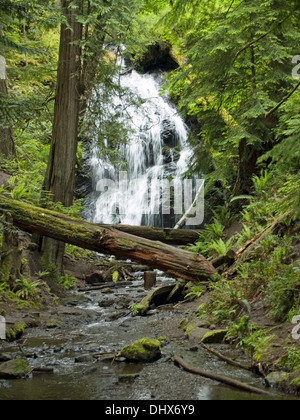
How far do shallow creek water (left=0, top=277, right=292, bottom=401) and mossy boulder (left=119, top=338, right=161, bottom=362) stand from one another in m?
0.11

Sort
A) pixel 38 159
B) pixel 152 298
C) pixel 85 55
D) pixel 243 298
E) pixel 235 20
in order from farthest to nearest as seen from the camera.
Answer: pixel 38 159, pixel 85 55, pixel 152 298, pixel 235 20, pixel 243 298

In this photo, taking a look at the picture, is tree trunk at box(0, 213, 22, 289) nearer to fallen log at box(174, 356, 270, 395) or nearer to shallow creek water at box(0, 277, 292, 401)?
shallow creek water at box(0, 277, 292, 401)

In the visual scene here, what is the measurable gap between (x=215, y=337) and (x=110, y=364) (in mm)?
1678

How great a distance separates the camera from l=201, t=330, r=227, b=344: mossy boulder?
586cm

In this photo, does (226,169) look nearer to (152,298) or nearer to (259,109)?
(259,109)

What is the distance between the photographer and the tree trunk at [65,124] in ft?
35.8

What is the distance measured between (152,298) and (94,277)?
3758 millimetres

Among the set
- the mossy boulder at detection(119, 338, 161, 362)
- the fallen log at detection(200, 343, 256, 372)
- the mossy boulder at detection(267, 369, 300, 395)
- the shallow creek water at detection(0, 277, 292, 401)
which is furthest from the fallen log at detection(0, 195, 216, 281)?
the mossy boulder at detection(267, 369, 300, 395)

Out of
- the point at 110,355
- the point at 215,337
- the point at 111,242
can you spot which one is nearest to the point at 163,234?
the point at 111,242

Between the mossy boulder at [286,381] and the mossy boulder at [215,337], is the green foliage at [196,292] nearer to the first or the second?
the mossy boulder at [215,337]

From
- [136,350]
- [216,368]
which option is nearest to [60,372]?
[136,350]

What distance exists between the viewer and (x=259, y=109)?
9.19 metres

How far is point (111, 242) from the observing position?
8586mm

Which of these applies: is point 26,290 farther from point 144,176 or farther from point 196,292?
point 144,176
